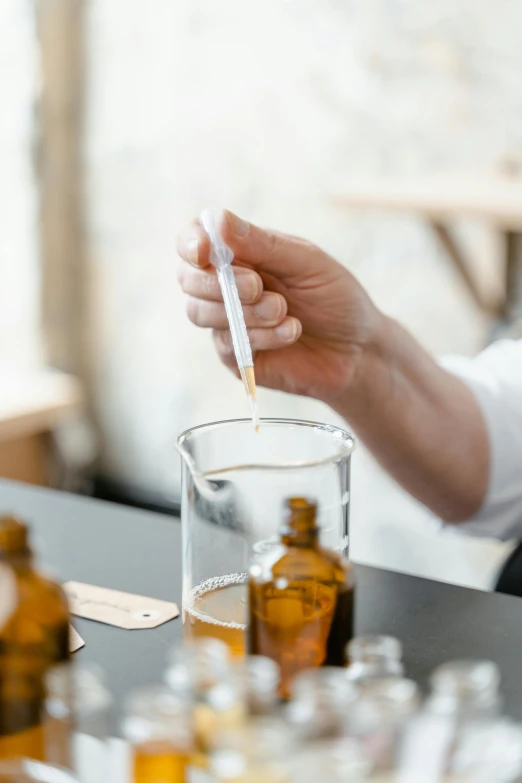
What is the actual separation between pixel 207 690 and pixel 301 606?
0.15 metres

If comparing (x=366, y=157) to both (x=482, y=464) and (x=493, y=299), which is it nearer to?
(x=493, y=299)

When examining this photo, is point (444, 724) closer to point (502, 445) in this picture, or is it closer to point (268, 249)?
point (268, 249)

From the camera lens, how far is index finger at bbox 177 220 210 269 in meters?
0.94

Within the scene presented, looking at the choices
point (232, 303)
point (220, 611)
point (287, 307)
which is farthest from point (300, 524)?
point (287, 307)

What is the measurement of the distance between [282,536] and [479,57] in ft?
5.92

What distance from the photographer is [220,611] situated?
2.18 ft

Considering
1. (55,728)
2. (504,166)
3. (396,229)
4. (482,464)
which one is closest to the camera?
(55,728)

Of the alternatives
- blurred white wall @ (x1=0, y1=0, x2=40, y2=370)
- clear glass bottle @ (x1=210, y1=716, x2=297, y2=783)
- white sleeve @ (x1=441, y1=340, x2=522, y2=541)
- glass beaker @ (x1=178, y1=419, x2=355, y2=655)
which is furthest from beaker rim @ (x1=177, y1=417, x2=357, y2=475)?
blurred white wall @ (x1=0, y1=0, x2=40, y2=370)

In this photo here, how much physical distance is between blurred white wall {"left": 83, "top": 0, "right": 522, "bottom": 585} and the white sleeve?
87 cm

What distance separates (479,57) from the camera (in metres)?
2.14

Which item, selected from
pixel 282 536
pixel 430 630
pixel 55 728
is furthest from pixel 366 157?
pixel 55 728

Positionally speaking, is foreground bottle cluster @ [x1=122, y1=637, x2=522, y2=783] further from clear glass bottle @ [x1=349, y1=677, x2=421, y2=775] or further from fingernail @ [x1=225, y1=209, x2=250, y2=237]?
fingernail @ [x1=225, y1=209, x2=250, y2=237]

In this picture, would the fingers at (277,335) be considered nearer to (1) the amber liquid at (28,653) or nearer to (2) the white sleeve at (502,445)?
(2) the white sleeve at (502,445)

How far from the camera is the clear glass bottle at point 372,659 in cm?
47
